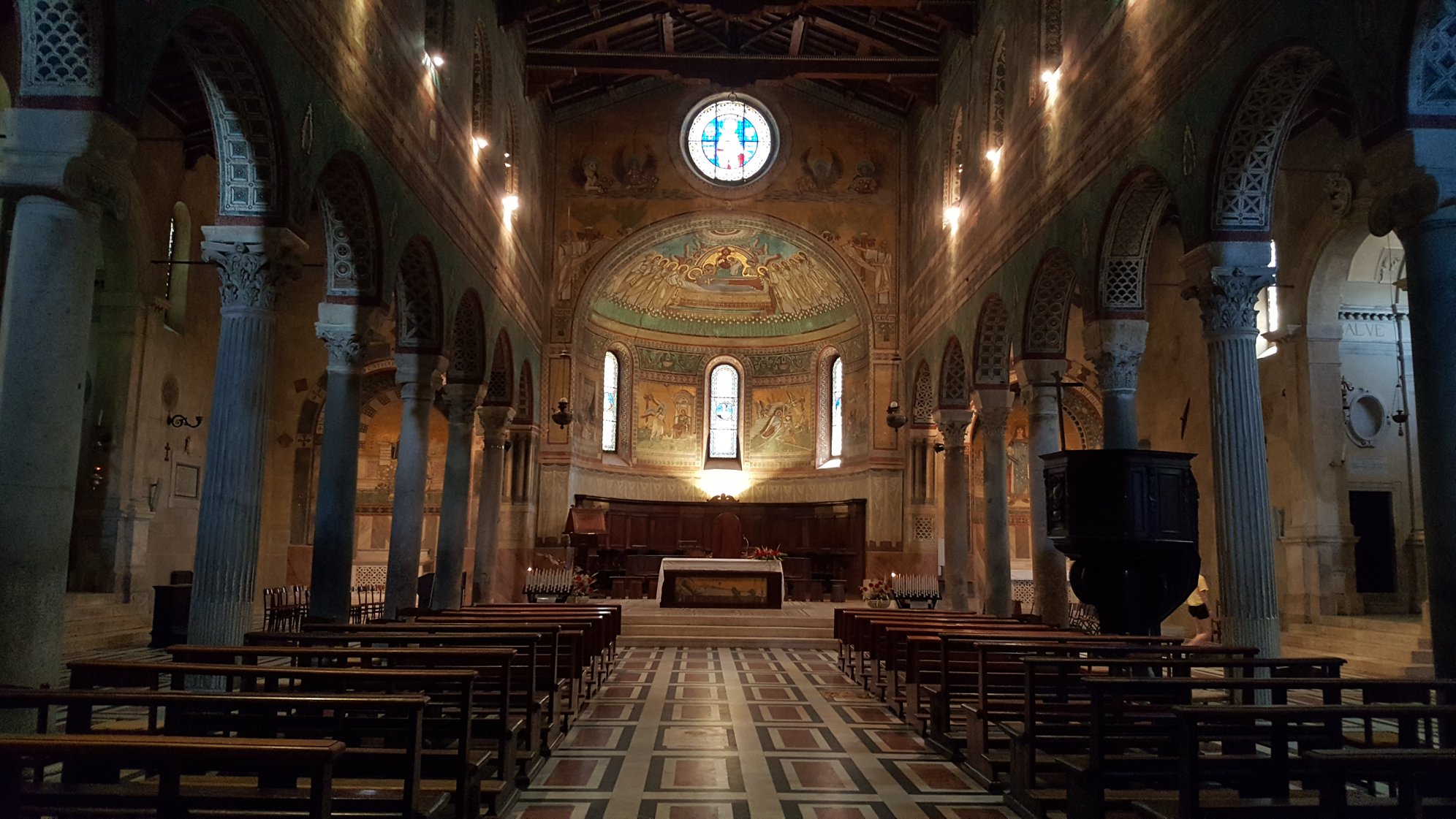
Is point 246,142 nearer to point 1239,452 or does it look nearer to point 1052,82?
point 1239,452

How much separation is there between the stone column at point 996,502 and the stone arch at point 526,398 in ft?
35.5

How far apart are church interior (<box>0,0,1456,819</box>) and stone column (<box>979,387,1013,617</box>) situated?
9cm

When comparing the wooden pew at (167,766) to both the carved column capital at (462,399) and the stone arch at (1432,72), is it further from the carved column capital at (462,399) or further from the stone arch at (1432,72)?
the carved column capital at (462,399)

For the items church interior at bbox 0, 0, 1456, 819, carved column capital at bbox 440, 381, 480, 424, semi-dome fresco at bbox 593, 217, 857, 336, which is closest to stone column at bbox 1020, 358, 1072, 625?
church interior at bbox 0, 0, 1456, 819

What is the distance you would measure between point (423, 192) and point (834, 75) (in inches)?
463

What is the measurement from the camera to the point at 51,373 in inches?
265

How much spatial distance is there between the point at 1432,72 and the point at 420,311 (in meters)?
12.8

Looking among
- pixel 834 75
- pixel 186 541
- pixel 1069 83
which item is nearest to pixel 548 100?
pixel 834 75

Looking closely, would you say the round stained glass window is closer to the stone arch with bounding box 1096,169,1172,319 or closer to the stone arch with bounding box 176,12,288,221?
the stone arch with bounding box 1096,169,1172,319

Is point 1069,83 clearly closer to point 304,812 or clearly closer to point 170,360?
point 304,812

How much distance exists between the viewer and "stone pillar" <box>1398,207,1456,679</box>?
6617 mm

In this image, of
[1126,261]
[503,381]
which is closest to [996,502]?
[1126,261]

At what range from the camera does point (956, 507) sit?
20.7 metres

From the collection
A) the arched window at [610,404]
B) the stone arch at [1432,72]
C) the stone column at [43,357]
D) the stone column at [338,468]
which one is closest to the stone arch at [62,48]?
the stone column at [43,357]
